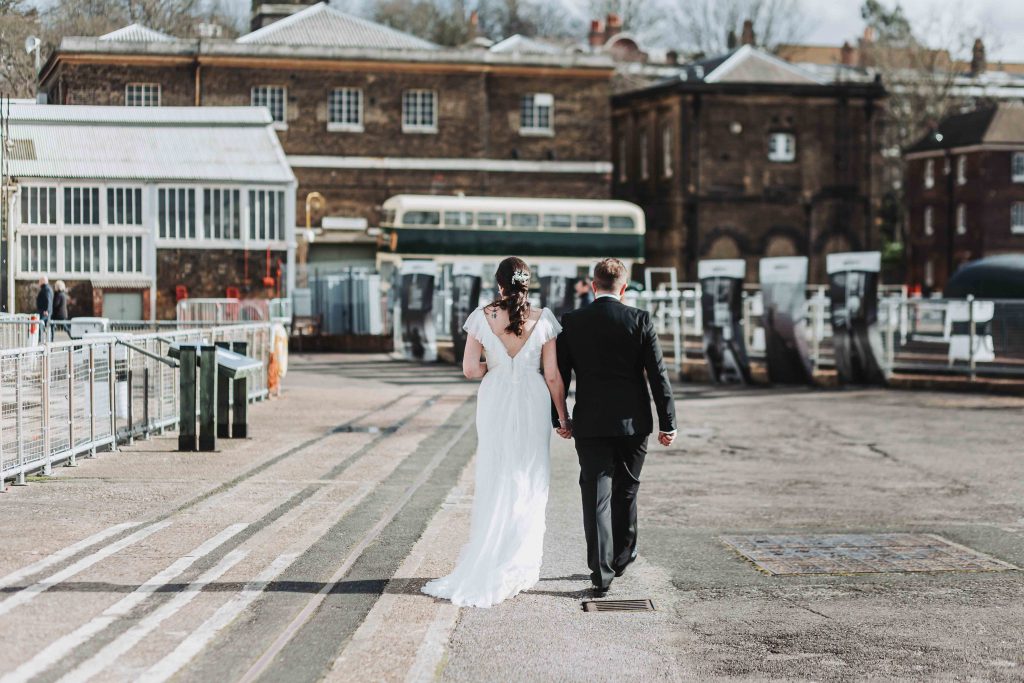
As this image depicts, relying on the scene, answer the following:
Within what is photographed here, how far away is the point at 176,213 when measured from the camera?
34625mm

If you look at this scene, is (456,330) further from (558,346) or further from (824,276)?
(824,276)

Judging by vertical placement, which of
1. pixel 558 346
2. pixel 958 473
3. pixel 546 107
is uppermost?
pixel 546 107

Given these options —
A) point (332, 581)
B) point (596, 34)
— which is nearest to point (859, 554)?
point (332, 581)

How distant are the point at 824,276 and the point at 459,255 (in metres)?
21.2

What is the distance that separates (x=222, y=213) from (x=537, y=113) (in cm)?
2592

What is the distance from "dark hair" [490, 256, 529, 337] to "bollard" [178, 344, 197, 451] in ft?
25.5

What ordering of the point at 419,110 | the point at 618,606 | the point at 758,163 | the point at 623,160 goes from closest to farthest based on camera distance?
the point at 618,606 → the point at 419,110 → the point at 758,163 → the point at 623,160

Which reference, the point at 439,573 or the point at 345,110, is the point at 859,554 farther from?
the point at 345,110

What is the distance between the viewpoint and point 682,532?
11.0 m

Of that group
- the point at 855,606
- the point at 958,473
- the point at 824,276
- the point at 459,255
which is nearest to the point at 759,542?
the point at 855,606

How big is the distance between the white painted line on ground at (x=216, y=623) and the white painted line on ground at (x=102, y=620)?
1.47ft

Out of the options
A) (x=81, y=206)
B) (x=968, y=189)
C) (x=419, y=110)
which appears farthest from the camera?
(x=968, y=189)

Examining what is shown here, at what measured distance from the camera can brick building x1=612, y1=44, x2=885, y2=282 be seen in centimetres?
6431

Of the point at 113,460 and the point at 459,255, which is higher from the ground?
the point at 459,255
